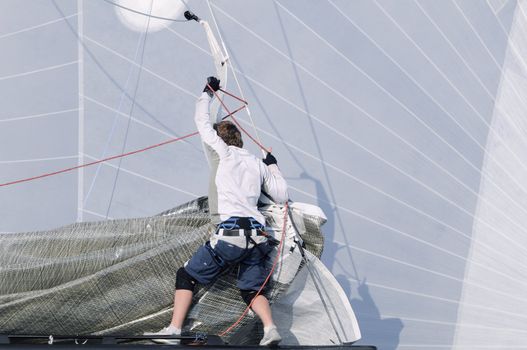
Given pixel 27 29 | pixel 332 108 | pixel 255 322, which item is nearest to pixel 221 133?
pixel 255 322

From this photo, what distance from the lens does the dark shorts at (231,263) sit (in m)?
2.96

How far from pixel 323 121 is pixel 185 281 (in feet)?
4.36

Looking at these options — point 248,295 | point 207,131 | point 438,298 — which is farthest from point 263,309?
point 438,298

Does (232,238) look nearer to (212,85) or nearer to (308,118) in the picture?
(212,85)

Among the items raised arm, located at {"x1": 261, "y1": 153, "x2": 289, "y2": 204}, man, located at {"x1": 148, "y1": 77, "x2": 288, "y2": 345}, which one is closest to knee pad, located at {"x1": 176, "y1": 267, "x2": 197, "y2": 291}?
man, located at {"x1": 148, "y1": 77, "x2": 288, "y2": 345}

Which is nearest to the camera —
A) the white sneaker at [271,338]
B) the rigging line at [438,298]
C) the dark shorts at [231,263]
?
the white sneaker at [271,338]

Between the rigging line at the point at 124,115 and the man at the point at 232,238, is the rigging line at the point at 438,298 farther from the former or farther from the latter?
the rigging line at the point at 124,115

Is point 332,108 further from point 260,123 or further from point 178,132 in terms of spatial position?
point 178,132

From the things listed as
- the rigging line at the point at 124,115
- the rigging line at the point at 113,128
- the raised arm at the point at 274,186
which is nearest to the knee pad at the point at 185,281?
the raised arm at the point at 274,186

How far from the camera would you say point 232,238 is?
9.70ft

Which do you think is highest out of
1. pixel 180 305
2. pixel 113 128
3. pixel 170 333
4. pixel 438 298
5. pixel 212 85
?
pixel 212 85

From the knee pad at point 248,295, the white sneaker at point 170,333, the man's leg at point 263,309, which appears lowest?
the white sneaker at point 170,333

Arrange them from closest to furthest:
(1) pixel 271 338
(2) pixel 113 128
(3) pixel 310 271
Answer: (1) pixel 271 338, (3) pixel 310 271, (2) pixel 113 128

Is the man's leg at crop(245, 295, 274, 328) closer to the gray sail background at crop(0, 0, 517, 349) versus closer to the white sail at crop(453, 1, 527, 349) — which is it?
the gray sail background at crop(0, 0, 517, 349)
